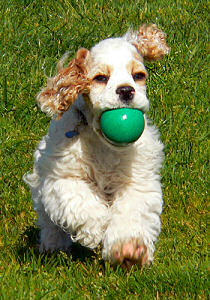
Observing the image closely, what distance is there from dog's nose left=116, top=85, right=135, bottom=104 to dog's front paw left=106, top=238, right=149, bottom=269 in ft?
2.99

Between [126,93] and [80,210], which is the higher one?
[126,93]

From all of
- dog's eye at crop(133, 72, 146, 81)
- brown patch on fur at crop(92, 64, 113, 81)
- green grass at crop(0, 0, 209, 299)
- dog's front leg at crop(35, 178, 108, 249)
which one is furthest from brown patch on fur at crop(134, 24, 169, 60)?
dog's front leg at crop(35, 178, 108, 249)

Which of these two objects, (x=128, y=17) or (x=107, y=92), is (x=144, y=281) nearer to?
(x=107, y=92)

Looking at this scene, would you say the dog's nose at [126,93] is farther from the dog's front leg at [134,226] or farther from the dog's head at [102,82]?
the dog's front leg at [134,226]

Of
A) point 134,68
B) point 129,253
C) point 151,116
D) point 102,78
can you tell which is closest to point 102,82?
point 102,78

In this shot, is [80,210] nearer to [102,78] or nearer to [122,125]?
[122,125]

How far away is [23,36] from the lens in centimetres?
782

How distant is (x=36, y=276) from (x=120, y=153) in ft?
3.41

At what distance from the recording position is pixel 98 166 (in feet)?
16.6

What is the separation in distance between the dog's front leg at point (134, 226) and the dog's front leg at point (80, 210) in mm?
94

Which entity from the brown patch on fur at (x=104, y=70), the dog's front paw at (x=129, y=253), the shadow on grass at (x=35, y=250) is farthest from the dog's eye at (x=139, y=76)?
the shadow on grass at (x=35, y=250)

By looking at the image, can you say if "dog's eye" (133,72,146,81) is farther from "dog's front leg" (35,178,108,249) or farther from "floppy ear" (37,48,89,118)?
"dog's front leg" (35,178,108,249)

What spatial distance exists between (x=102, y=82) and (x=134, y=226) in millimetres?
963

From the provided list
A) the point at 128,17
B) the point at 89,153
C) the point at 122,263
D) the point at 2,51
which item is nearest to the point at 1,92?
the point at 2,51
